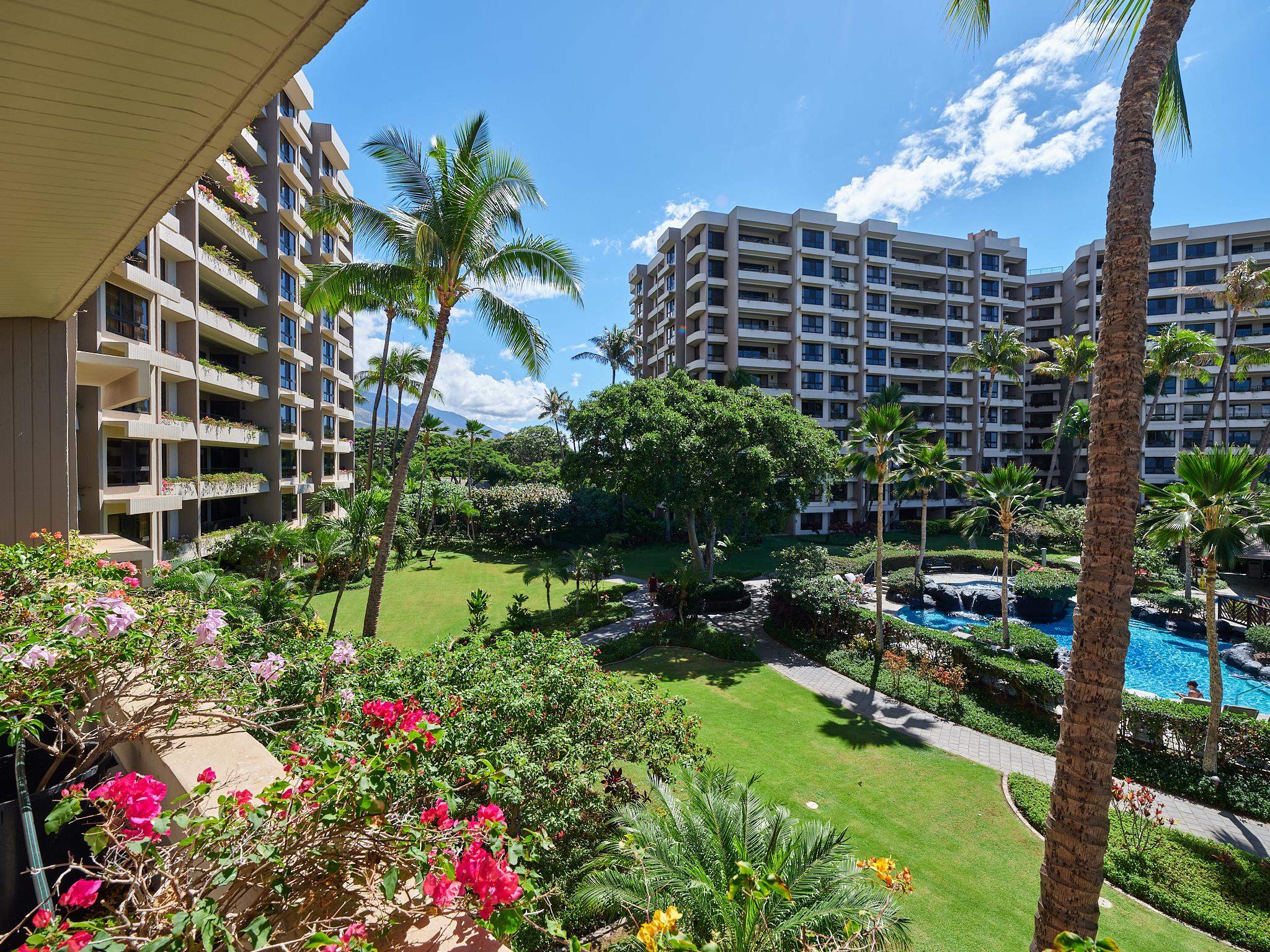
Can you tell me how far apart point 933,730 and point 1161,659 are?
14364mm

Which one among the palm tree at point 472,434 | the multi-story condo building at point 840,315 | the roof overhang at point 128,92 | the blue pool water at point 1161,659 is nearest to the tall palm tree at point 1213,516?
the blue pool water at point 1161,659

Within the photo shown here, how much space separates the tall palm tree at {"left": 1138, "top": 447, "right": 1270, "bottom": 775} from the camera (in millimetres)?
10586

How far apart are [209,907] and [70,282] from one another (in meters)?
Result: 6.82

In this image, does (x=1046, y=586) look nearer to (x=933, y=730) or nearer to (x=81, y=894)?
(x=933, y=730)

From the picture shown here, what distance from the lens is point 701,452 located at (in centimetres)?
2103

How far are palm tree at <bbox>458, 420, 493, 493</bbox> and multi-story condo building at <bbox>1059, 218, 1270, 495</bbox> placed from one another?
162ft

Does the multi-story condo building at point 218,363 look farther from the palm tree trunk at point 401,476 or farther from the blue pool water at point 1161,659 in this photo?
the blue pool water at point 1161,659

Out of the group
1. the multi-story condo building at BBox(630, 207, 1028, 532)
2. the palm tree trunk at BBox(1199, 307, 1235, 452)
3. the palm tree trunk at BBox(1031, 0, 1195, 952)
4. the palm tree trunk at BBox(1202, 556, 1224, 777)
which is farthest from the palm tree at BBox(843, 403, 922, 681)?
the palm tree trunk at BBox(1199, 307, 1235, 452)

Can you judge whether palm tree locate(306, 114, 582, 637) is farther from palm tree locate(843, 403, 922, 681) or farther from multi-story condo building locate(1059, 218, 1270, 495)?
multi-story condo building locate(1059, 218, 1270, 495)

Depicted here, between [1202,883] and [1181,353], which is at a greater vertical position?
[1181,353]

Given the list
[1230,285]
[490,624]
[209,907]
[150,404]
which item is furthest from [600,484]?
[1230,285]

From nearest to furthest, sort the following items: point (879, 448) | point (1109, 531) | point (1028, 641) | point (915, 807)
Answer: point (1109, 531) < point (915, 807) < point (1028, 641) < point (879, 448)

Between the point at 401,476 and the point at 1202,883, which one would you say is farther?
the point at 401,476

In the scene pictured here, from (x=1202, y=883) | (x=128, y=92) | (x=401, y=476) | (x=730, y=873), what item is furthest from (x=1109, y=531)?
(x=401, y=476)
